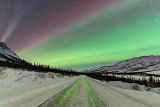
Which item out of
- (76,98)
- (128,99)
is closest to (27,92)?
(76,98)

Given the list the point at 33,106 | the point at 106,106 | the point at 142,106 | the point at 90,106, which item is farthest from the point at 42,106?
the point at 142,106

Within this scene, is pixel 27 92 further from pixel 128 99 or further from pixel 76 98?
pixel 128 99

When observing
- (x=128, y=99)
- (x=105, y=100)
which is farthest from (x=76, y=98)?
(x=128, y=99)

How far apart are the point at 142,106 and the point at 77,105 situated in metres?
2.70

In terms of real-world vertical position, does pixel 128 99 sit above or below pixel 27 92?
below

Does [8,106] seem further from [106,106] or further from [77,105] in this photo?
[106,106]

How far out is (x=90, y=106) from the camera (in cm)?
944

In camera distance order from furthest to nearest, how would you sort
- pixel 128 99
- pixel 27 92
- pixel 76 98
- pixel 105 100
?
1. pixel 27 92
2. pixel 128 99
3. pixel 76 98
4. pixel 105 100

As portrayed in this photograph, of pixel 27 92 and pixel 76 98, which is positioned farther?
pixel 27 92

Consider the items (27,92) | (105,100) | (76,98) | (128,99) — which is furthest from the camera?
(27,92)

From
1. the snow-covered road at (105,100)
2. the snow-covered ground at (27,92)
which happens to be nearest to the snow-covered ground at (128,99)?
the snow-covered road at (105,100)

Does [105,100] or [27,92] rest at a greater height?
[27,92]

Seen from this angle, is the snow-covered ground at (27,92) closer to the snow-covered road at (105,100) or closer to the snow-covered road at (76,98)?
the snow-covered road at (76,98)

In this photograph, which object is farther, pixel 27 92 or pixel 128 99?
pixel 27 92
